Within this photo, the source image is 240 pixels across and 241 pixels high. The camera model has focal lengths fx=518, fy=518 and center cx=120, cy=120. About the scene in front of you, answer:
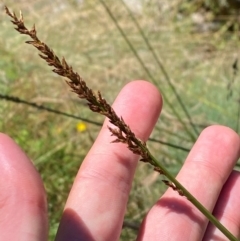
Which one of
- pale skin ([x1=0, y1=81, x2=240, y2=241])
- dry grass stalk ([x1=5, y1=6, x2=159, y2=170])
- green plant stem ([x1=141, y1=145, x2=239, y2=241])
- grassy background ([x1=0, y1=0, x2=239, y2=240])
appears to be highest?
dry grass stalk ([x1=5, y1=6, x2=159, y2=170])

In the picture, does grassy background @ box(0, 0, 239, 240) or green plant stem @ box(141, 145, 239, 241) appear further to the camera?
grassy background @ box(0, 0, 239, 240)

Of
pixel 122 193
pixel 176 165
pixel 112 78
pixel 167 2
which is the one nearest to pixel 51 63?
pixel 122 193

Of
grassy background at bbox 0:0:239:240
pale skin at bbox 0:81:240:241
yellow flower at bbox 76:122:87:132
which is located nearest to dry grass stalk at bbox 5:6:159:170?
pale skin at bbox 0:81:240:241

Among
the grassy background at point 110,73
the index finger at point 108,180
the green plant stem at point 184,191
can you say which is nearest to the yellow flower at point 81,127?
the grassy background at point 110,73

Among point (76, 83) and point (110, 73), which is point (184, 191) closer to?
point (76, 83)

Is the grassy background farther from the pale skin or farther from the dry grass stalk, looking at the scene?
the dry grass stalk

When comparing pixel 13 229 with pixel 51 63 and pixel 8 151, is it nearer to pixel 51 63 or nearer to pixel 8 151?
pixel 8 151

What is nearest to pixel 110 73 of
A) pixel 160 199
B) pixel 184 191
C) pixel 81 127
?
pixel 81 127

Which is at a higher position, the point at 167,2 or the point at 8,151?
the point at 8,151
